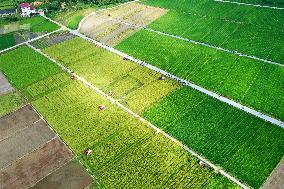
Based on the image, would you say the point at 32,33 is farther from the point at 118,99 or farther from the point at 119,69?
the point at 118,99

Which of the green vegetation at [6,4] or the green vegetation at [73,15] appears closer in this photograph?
→ the green vegetation at [73,15]

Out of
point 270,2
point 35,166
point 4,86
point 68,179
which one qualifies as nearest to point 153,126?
point 68,179

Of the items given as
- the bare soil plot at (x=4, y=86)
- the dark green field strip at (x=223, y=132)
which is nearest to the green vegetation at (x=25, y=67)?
the bare soil plot at (x=4, y=86)

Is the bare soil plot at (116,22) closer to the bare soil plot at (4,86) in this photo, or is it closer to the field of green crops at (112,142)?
the field of green crops at (112,142)

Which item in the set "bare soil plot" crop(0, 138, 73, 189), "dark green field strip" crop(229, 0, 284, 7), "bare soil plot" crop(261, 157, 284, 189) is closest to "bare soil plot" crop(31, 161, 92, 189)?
"bare soil plot" crop(0, 138, 73, 189)

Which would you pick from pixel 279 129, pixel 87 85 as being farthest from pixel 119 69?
pixel 279 129

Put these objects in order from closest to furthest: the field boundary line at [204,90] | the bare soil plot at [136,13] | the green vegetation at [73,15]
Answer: the field boundary line at [204,90] < the bare soil plot at [136,13] < the green vegetation at [73,15]

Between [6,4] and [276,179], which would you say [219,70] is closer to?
[276,179]
